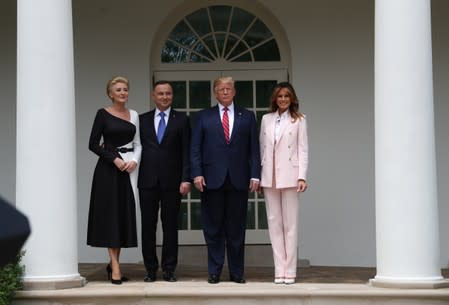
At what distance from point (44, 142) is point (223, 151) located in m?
1.64

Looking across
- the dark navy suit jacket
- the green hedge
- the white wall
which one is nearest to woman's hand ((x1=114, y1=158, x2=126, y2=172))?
the dark navy suit jacket

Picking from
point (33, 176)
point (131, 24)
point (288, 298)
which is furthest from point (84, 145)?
point (288, 298)

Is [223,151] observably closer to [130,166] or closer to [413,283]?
[130,166]

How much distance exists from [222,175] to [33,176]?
1705 mm

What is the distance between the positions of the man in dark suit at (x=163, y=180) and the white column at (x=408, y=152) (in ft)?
6.35

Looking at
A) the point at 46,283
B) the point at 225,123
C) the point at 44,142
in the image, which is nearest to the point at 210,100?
the point at 225,123

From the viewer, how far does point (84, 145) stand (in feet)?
33.1

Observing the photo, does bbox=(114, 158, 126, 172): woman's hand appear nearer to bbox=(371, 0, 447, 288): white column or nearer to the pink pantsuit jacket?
the pink pantsuit jacket

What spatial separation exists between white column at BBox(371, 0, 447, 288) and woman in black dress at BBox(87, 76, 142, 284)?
2360 millimetres

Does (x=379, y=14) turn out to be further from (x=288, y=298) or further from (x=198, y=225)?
(x=198, y=225)

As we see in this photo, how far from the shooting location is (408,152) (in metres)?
6.70

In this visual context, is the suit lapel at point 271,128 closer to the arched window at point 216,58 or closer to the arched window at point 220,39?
the arched window at point 216,58

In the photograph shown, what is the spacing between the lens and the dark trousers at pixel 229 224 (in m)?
7.25

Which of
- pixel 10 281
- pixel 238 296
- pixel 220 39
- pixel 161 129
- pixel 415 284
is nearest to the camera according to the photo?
pixel 10 281
